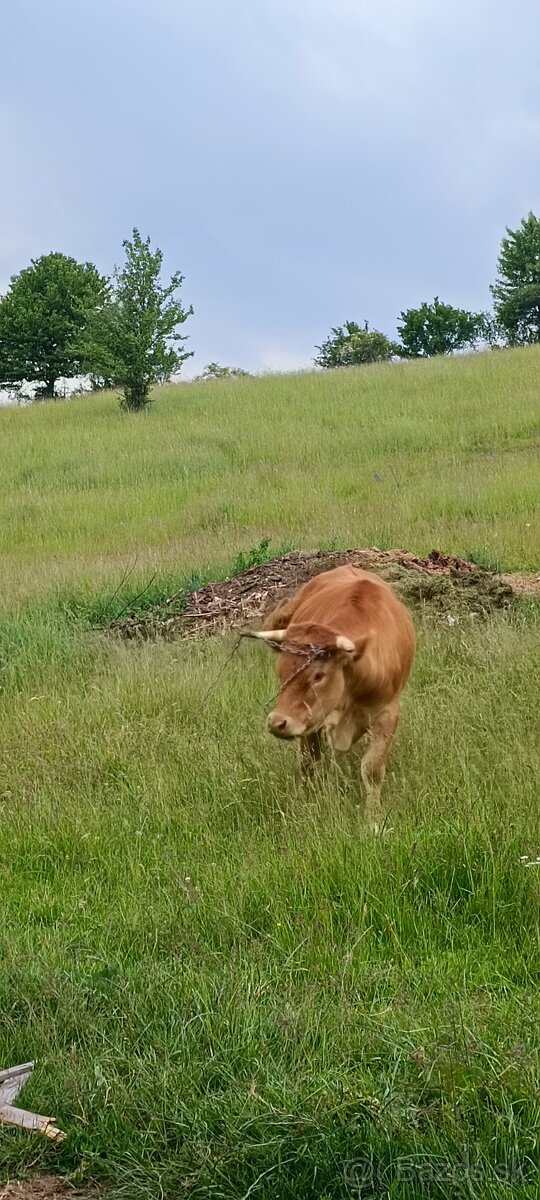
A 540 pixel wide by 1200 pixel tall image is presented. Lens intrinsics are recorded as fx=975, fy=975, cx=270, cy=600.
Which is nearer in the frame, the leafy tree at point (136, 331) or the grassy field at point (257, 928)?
the grassy field at point (257, 928)

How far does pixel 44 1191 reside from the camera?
2.66 m

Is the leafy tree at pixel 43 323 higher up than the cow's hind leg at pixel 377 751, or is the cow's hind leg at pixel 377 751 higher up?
the leafy tree at pixel 43 323

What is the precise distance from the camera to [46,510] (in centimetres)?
1658

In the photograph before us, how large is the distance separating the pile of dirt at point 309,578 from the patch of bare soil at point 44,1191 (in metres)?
6.34

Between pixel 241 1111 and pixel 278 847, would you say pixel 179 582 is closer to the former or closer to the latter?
pixel 278 847

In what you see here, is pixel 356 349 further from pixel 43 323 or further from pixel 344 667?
pixel 344 667

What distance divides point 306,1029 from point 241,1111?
1.30 feet

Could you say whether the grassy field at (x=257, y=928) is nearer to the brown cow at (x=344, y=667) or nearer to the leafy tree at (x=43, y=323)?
the brown cow at (x=344, y=667)

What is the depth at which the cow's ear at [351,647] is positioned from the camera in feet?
15.1

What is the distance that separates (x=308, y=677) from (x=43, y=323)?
51332 millimetres

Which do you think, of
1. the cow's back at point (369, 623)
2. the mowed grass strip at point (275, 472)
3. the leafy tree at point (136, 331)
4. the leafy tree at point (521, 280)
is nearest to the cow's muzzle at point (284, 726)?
the cow's back at point (369, 623)

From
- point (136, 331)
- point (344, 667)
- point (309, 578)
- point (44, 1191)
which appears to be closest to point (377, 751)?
point (344, 667)

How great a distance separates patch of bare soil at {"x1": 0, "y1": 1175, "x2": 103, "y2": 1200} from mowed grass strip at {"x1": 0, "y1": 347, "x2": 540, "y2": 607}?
856 cm

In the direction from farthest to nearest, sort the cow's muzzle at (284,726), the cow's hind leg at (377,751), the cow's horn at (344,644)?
the cow's hind leg at (377,751) < the cow's horn at (344,644) < the cow's muzzle at (284,726)
